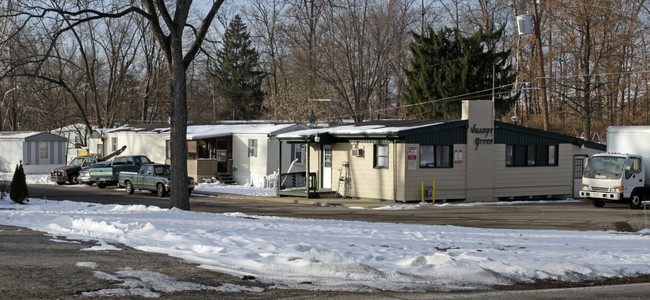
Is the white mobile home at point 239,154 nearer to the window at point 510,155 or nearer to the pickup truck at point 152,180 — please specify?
the pickup truck at point 152,180

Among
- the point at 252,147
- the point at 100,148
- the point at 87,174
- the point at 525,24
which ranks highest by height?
the point at 525,24

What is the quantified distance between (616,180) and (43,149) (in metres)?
42.1

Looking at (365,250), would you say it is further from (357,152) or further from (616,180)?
(616,180)

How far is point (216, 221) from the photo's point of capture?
52.5ft

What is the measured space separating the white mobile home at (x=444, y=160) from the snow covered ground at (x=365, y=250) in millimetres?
11619

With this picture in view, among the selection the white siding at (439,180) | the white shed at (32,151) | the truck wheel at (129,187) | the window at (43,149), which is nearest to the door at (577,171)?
the white siding at (439,180)

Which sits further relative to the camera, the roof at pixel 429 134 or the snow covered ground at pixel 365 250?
the roof at pixel 429 134

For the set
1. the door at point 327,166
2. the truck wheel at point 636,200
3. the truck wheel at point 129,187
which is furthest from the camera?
the truck wheel at point 129,187

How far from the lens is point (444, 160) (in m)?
29.8

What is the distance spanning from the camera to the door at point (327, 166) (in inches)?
1248

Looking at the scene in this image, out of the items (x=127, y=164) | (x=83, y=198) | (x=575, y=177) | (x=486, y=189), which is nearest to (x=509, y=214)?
(x=486, y=189)

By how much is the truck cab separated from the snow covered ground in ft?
38.4

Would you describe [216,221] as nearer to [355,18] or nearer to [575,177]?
[575,177]

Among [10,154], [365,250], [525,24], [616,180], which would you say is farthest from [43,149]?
[365,250]
